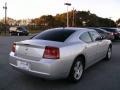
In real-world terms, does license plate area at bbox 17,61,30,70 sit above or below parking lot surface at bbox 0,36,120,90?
above

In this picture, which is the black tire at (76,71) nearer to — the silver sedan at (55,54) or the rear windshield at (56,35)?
the silver sedan at (55,54)

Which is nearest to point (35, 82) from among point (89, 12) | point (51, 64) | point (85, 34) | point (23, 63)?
point (23, 63)

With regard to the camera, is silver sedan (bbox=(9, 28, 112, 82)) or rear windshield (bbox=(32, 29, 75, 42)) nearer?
silver sedan (bbox=(9, 28, 112, 82))

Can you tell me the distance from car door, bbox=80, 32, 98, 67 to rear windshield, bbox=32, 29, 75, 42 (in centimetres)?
49

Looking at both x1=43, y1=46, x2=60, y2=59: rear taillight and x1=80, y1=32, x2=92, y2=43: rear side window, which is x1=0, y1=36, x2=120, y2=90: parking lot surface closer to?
x1=43, y1=46, x2=60, y2=59: rear taillight

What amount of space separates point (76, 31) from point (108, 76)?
5.56ft

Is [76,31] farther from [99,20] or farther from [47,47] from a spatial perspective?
[99,20]

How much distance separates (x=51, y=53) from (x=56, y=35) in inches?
48.8

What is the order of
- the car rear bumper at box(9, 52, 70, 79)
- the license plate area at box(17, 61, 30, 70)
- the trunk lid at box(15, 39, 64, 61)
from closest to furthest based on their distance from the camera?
the car rear bumper at box(9, 52, 70, 79) → the trunk lid at box(15, 39, 64, 61) → the license plate area at box(17, 61, 30, 70)

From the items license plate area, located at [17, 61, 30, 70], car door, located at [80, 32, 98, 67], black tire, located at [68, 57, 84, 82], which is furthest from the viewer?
car door, located at [80, 32, 98, 67]

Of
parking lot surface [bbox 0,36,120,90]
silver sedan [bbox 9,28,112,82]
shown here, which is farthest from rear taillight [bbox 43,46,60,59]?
parking lot surface [bbox 0,36,120,90]

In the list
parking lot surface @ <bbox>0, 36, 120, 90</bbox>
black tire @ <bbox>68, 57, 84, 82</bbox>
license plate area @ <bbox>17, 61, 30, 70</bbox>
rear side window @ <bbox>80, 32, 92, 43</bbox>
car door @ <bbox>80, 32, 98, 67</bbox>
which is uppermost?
rear side window @ <bbox>80, 32, 92, 43</bbox>

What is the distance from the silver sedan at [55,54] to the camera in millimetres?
5297

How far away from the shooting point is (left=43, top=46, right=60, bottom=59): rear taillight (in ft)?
17.4
